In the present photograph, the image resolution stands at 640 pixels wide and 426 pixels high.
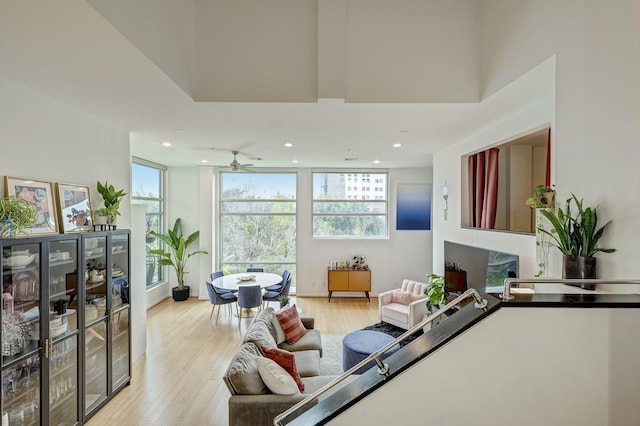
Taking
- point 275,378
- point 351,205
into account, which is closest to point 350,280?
point 351,205

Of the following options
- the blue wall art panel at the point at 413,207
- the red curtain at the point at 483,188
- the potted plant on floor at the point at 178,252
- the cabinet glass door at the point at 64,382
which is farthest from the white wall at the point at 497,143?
the potted plant on floor at the point at 178,252

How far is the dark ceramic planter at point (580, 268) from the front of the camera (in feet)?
6.00

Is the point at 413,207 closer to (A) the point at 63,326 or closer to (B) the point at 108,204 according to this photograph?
(B) the point at 108,204

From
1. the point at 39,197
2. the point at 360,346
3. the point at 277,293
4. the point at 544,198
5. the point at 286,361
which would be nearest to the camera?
the point at 544,198

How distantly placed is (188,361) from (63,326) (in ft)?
6.21

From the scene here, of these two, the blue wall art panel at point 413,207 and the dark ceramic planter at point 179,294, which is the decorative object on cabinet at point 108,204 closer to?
the dark ceramic planter at point 179,294

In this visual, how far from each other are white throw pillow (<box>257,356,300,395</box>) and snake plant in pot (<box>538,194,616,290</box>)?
2.13m

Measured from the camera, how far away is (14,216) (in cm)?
227

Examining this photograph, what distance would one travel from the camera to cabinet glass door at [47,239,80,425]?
2.67 metres

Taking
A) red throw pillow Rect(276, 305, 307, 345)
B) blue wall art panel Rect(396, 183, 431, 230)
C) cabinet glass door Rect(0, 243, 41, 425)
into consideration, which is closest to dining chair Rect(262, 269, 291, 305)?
red throw pillow Rect(276, 305, 307, 345)

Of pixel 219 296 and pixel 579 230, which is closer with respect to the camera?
pixel 579 230

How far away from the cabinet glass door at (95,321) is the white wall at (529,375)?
2.95m

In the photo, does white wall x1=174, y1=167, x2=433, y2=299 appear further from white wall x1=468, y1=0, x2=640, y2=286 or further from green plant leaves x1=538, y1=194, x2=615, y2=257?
green plant leaves x1=538, y1=194, x2=615, y2=257

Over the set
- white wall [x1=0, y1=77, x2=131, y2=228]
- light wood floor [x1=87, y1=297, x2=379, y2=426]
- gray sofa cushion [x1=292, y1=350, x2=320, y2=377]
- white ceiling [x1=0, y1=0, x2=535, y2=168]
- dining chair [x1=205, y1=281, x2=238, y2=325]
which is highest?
white ceiling [x1=0, y1=0, x2=535, y2=168]
